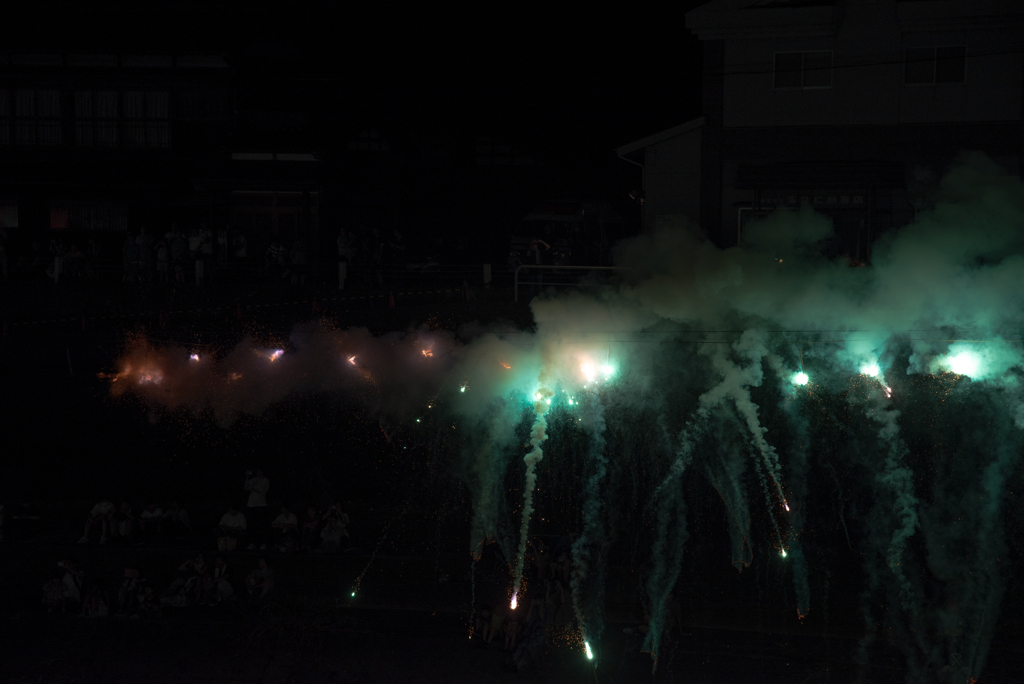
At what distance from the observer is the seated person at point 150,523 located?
46.8 feet

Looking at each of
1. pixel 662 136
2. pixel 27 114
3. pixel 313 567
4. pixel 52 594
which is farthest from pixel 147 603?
pixel 27 114

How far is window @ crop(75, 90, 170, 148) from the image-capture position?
24.8 m

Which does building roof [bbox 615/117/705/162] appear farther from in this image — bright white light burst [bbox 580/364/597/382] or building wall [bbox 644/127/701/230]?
bright white light burst [bbox 580/364/597/382]

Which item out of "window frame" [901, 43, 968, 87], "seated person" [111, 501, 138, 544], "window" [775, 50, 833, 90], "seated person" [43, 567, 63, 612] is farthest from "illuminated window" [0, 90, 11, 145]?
"window frame" [901, 43, 968, 87]

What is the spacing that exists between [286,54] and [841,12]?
50.7 feet

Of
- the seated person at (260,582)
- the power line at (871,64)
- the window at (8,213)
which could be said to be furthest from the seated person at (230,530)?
the window at (8,213)

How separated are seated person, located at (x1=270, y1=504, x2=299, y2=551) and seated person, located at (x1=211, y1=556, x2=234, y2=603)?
91 centimetres

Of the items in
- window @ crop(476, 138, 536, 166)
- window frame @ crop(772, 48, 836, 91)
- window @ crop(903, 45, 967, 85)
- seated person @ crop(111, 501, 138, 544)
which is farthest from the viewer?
window @ crop(476, 138, 536, 166)

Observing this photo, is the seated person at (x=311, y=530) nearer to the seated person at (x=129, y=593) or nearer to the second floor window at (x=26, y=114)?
the seated person at (x=129, y=593)

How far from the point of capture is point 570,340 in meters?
14.6

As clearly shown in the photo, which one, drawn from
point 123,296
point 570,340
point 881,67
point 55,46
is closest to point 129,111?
point 55,46

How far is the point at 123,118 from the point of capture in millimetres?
24906

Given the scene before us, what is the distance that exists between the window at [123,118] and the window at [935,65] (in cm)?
1725

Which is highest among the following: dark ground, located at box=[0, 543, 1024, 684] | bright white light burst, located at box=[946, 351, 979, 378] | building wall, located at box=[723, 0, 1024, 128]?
building wall, located at box=[723, 0, 1024, 128]
